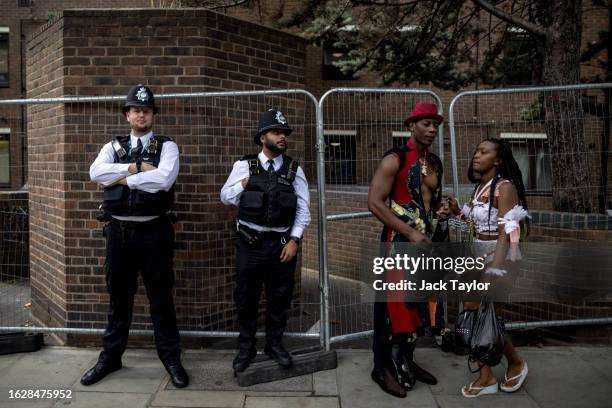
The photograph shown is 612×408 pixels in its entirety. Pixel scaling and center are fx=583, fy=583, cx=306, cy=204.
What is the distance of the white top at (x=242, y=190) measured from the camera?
442 cm

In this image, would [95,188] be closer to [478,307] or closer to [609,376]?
[478,307]

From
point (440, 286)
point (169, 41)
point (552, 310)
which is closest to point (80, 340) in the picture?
point (169, 41)

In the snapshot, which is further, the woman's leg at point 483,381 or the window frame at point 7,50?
the window frame at point 7,50

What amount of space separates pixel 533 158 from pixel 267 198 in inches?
110

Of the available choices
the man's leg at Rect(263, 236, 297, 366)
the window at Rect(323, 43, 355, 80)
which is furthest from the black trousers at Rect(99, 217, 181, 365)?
the window at Rect(323, 43, 355, 80)

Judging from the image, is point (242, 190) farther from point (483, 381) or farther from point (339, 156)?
point (483, 381)

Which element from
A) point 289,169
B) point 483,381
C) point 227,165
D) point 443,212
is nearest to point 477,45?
point 227,165

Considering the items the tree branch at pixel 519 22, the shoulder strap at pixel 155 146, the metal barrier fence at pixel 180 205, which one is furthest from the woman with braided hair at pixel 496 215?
the tree branch at pixel 519 22

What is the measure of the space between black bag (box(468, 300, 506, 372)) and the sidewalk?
15.5 inches

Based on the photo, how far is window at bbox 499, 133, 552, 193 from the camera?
541cm

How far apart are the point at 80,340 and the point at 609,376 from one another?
4.57 m

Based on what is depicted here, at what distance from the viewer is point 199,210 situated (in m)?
5.34

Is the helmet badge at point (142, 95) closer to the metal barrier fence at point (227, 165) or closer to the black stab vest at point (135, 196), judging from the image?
the black stab vest at point (135, 196)

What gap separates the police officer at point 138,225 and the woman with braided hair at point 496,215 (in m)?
2.18
